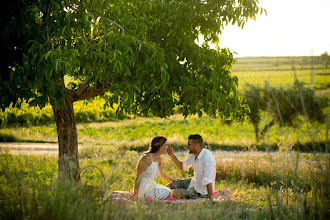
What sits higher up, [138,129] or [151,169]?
[151,169]

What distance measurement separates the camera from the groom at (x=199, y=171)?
276 inches

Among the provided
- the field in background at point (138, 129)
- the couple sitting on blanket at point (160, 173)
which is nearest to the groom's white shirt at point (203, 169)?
the couple sitting on blanket at point (160, 173)

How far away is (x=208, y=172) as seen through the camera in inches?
277

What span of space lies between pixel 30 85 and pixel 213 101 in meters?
3.09

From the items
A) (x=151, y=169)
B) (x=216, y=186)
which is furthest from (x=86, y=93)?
(x=216, y=186)

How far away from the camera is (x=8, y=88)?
5684 millimetres

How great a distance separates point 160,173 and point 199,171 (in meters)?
0.79

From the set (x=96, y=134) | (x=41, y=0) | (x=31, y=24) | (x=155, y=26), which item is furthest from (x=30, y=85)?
(x=96, y=134)

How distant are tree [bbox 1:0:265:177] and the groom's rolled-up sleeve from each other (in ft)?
2.99

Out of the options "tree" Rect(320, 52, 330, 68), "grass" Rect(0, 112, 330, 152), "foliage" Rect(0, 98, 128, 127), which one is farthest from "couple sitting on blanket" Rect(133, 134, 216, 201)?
"foliage" Rect(0, 98, 128, 127)

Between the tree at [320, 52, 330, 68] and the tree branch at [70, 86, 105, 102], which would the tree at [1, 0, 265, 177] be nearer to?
the tree branch at [70, 86, 105, 102]

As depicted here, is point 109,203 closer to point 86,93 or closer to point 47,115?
point 86,93

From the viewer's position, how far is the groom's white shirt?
7027mm

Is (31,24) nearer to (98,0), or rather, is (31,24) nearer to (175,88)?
(98,0)
